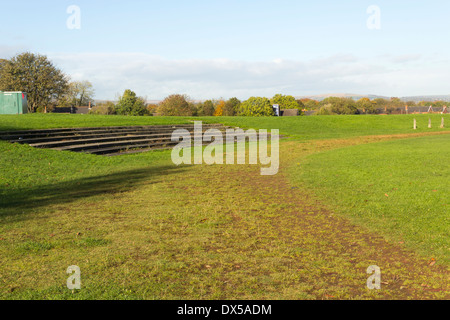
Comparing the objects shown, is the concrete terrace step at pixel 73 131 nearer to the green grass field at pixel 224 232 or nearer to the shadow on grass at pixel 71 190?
the green grass field at pixel 224 232

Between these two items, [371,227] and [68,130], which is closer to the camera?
[371,227]

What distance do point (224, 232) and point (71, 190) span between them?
564 centimetres

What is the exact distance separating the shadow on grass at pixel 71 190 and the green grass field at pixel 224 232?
0.03 meters

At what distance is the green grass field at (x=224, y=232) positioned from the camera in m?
4.29

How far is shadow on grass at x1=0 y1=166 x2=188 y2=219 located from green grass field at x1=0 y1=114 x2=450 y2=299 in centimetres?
3

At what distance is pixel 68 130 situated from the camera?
19812mm

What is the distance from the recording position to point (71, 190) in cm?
1020

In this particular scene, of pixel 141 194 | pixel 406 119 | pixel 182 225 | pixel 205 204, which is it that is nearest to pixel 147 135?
pixel 141 194

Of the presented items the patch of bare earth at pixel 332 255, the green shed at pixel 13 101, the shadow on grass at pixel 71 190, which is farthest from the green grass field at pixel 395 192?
the green shed at pixel 13 101

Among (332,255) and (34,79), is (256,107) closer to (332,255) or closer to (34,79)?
(34,79)

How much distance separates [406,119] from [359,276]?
158ft
